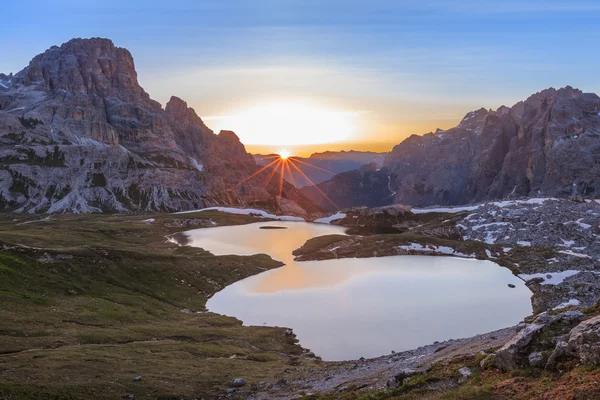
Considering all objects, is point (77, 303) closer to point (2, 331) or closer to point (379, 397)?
point (2, 331)

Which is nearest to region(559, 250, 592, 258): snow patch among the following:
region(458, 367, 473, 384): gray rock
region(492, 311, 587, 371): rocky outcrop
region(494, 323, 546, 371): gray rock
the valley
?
the valley

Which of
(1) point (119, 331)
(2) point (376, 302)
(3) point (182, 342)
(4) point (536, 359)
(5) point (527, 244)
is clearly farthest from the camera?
(5) point (527, 244)

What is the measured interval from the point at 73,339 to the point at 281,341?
90.2ft

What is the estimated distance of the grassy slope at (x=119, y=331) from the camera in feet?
115

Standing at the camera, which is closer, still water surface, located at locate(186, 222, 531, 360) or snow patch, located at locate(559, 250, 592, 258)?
still water surface, located at locate(186, 222, 531, 360)

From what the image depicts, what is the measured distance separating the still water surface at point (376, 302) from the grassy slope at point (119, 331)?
602 centimetres

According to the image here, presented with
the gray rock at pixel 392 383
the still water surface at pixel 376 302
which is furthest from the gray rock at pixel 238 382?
the still water surface at pixel 376 302

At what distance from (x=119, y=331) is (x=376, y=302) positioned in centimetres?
4503

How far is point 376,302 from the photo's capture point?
80.2 meters

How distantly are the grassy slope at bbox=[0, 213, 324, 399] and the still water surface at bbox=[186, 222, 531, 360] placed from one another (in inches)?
237

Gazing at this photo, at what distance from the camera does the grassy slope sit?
3494cm

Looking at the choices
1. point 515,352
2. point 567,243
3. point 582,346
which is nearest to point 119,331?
point 515,352

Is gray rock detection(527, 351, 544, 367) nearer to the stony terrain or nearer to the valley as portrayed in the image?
the valley

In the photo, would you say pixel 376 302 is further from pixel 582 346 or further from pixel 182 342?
pixel 582 346
